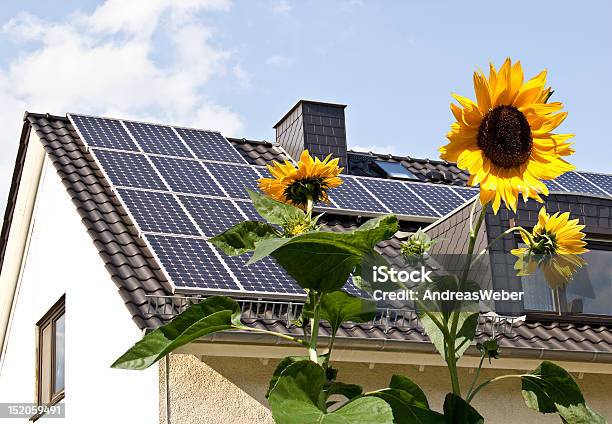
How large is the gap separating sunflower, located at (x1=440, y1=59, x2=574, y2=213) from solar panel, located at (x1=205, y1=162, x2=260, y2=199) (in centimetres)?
893

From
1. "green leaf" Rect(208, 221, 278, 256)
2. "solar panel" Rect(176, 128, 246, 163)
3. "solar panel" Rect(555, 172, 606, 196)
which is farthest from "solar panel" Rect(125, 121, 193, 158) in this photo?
"green leaf" Rect(208, 221, 278, 256)

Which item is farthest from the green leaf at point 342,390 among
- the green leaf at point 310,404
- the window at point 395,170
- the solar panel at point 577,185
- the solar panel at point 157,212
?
the solar panel at point 577,185

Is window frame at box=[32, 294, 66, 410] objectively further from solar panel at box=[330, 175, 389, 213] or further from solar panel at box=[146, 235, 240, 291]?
solar panel at box=[330, 175, 389, 213]

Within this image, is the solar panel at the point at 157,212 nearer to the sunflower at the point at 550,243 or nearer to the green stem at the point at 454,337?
the sunflower at the point at 550,243

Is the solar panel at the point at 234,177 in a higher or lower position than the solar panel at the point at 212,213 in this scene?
higher

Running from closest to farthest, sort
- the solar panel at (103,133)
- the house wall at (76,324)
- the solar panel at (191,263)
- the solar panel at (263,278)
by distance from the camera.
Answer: the solar panel at (191,263), the solar panel at (263,278), the house wall at (76,324), the solar panel at (103,133)

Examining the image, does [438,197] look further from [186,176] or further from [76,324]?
[76,324]

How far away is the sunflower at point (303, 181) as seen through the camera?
Answer: 11.2 ft

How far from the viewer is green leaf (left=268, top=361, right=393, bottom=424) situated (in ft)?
8.63

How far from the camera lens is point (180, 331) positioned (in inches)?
118

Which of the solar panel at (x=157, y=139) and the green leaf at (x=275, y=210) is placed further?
the solar panel at (x=157, y=139)

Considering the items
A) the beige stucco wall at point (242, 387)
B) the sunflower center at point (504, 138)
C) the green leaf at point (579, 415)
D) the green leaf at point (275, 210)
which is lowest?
the beige stucco wall at point (242, 387)

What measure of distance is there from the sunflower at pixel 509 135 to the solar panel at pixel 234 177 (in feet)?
29.3

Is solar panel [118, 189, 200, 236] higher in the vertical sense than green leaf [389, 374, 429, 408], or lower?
higher
